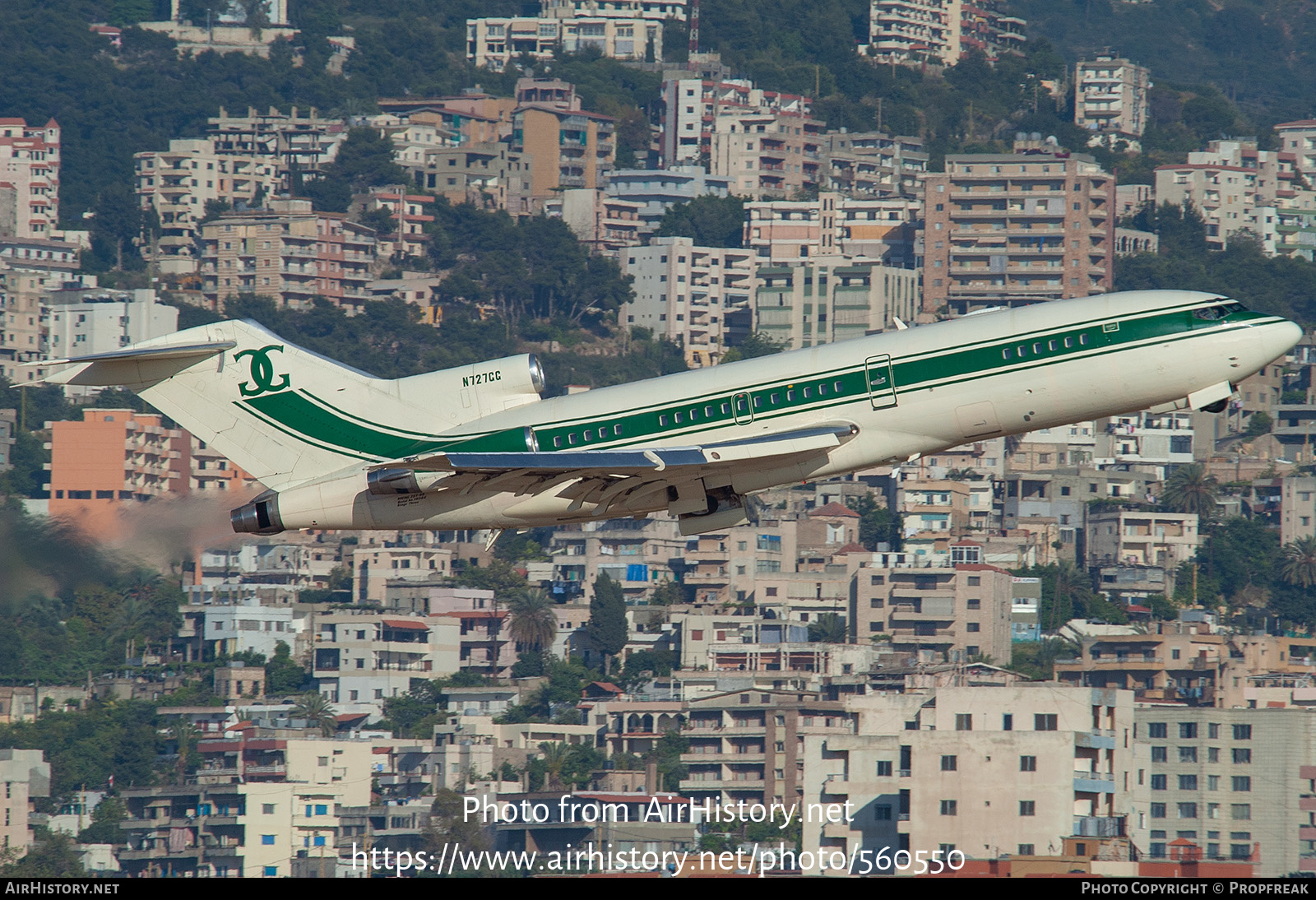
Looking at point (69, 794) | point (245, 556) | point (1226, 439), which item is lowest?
point (69, 794)

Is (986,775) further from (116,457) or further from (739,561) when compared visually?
(116,457)

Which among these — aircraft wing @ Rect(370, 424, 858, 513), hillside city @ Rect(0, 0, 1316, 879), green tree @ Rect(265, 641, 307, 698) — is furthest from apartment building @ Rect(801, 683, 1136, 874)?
green tree @ Rect(265, 641, 307, 698)

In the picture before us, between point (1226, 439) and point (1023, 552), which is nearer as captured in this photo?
point (1023, 552)

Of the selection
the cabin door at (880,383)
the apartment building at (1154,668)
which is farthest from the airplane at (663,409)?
the apartment building at (1154,668)

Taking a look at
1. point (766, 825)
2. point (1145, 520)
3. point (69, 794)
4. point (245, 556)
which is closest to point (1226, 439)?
point (1145, 520)

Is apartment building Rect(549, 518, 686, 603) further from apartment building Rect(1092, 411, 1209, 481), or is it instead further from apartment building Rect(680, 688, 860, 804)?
apartment building Rect(680, 688, 860, 804)

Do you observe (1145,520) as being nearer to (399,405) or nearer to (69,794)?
(69,794)

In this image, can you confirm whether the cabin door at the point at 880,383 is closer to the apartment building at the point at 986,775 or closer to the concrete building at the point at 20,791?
the apartment building at the point at 986,775

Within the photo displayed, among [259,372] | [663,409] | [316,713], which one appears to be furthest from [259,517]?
[316,713]

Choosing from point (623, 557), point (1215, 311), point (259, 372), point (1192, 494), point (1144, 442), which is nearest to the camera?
point (1215, 311)
